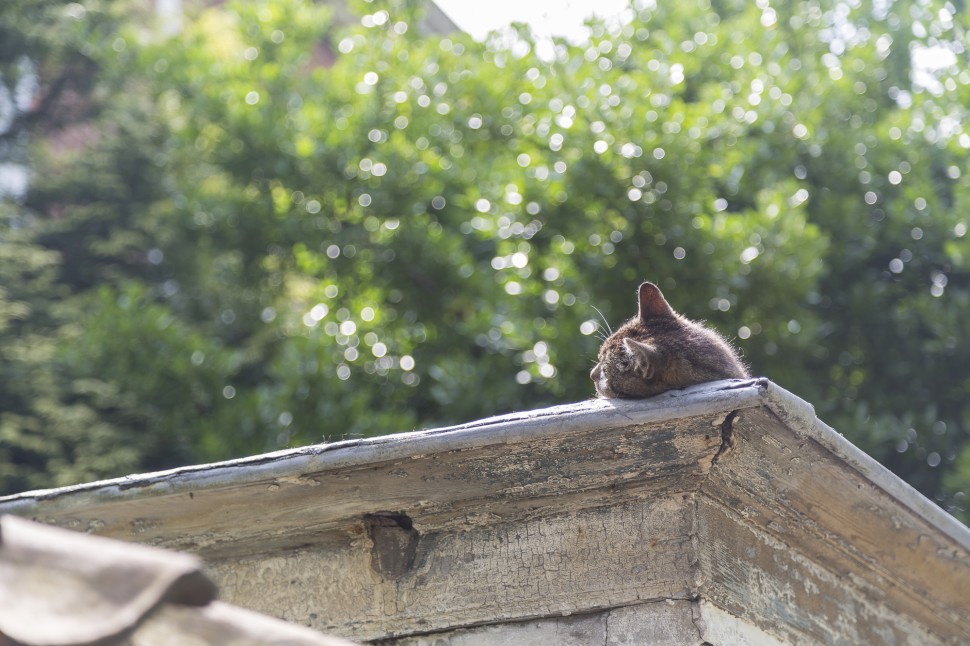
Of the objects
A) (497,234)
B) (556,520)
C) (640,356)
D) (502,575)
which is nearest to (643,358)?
(640,356)

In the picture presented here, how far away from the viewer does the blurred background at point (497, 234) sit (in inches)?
266

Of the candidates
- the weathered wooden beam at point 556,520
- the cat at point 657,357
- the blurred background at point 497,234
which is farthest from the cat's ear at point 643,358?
the blurred background at point 497,234

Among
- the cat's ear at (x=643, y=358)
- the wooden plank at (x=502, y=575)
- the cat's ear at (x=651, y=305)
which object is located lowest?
the wooden plank at (x=502, y=575)

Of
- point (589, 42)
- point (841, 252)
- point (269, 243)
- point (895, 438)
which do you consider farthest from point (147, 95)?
point (895, 438)

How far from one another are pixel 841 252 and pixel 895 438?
1457 mm

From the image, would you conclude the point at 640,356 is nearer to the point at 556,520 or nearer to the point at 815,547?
the point at 556,520

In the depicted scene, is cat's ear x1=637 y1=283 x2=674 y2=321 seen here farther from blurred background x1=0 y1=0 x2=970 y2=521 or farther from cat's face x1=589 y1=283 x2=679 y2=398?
blurred background x1=0 y1=0 x2=970 y2=521

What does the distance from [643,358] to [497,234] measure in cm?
450

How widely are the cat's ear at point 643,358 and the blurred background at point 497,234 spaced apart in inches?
149

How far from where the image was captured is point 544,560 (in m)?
2.67

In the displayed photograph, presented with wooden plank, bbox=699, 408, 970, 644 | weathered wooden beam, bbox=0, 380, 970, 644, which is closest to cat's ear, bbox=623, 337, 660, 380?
weathered wooden beam, bbox=0, 380, 970, 644

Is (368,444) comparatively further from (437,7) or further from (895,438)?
(437,7)

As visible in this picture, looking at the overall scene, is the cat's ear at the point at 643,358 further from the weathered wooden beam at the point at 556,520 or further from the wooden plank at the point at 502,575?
the wooden plank at the point at 502,575

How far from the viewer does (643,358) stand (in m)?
2.62
